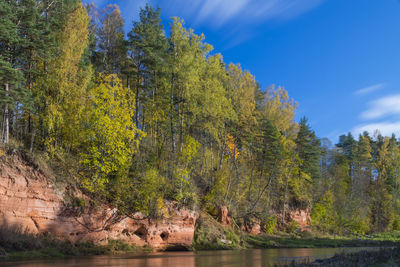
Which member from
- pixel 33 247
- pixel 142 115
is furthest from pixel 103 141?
pixel 142 115

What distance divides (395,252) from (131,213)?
18.9 m

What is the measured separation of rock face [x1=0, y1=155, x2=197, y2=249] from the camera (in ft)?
67.8

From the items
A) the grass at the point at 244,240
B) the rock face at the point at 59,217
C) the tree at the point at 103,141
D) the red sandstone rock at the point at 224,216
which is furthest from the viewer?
the red sandstone rock at the point at 224,216

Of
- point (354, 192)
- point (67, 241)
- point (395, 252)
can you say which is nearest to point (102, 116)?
point (67, 241)

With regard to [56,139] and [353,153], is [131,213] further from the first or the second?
[353,153]

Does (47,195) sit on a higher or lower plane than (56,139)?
lower

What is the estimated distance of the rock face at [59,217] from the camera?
67.8 ft

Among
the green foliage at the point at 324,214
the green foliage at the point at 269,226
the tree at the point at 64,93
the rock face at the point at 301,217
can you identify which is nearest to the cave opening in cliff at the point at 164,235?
the tree at the point at 64,93

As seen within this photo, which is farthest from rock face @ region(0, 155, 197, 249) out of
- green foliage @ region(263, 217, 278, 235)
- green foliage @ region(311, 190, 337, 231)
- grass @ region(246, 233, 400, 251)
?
green foliage @ region(311, 190, 337, 231)

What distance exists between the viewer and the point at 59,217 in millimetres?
22766

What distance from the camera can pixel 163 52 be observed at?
Answer: 37.2m

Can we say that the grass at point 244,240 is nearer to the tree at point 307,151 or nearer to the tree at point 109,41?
the tree at point 307,151

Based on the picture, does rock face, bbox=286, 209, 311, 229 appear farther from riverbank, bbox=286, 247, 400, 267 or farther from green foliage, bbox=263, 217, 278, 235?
riverbank, bbox=286, 247, 400, 267

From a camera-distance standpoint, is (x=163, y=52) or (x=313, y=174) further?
(x=313, y=174)
